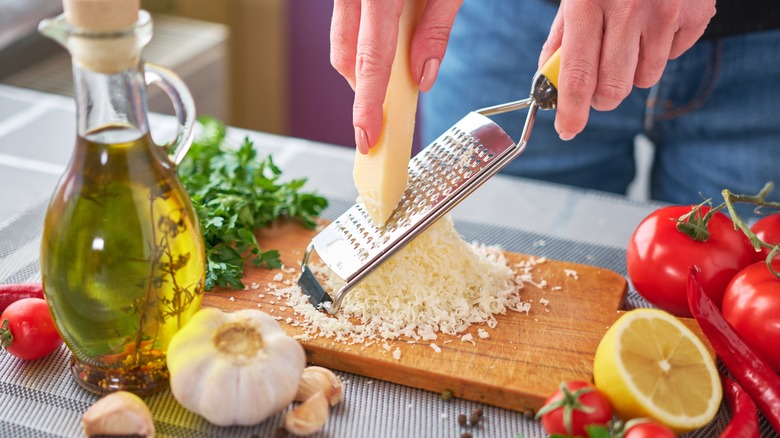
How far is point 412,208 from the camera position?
1314 millimetres

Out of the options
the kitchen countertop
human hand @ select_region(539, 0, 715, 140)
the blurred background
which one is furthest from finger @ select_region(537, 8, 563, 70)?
the blurred background

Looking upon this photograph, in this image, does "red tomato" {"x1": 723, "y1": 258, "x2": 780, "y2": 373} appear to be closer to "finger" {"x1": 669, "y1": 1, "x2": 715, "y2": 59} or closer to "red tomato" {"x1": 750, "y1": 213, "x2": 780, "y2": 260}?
"red tomato" {"x1": 750, "y1": 213, "x2": 780, "y2": 260}

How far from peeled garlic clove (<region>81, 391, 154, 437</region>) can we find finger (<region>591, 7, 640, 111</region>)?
805mm

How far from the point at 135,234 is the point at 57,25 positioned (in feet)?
0.86

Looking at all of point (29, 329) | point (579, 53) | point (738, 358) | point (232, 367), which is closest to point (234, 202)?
point (29, 329)

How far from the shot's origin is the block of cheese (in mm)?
1253

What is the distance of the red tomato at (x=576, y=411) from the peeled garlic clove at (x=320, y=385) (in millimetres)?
278

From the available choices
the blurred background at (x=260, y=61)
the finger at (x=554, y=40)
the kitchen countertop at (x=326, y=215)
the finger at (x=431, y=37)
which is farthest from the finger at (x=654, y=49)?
the blurred background at (x=260, y=61)

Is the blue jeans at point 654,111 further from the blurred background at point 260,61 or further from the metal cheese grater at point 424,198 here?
the blurred background at point 260,61

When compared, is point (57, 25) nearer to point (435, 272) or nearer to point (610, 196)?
point (435, 272)

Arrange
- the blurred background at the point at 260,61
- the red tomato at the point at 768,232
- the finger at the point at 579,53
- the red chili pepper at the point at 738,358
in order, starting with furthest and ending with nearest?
the blurred background at the point at 260,61, the red tomato at the point at 768,232, the finger at the point at 579,53, the red chili pepper at the point at 738,358

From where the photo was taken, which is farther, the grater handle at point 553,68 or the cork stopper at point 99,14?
the grater handle at point 553,68

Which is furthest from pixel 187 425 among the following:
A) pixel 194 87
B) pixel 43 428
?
pixel 194 87

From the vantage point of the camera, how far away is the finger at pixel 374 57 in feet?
3.90
